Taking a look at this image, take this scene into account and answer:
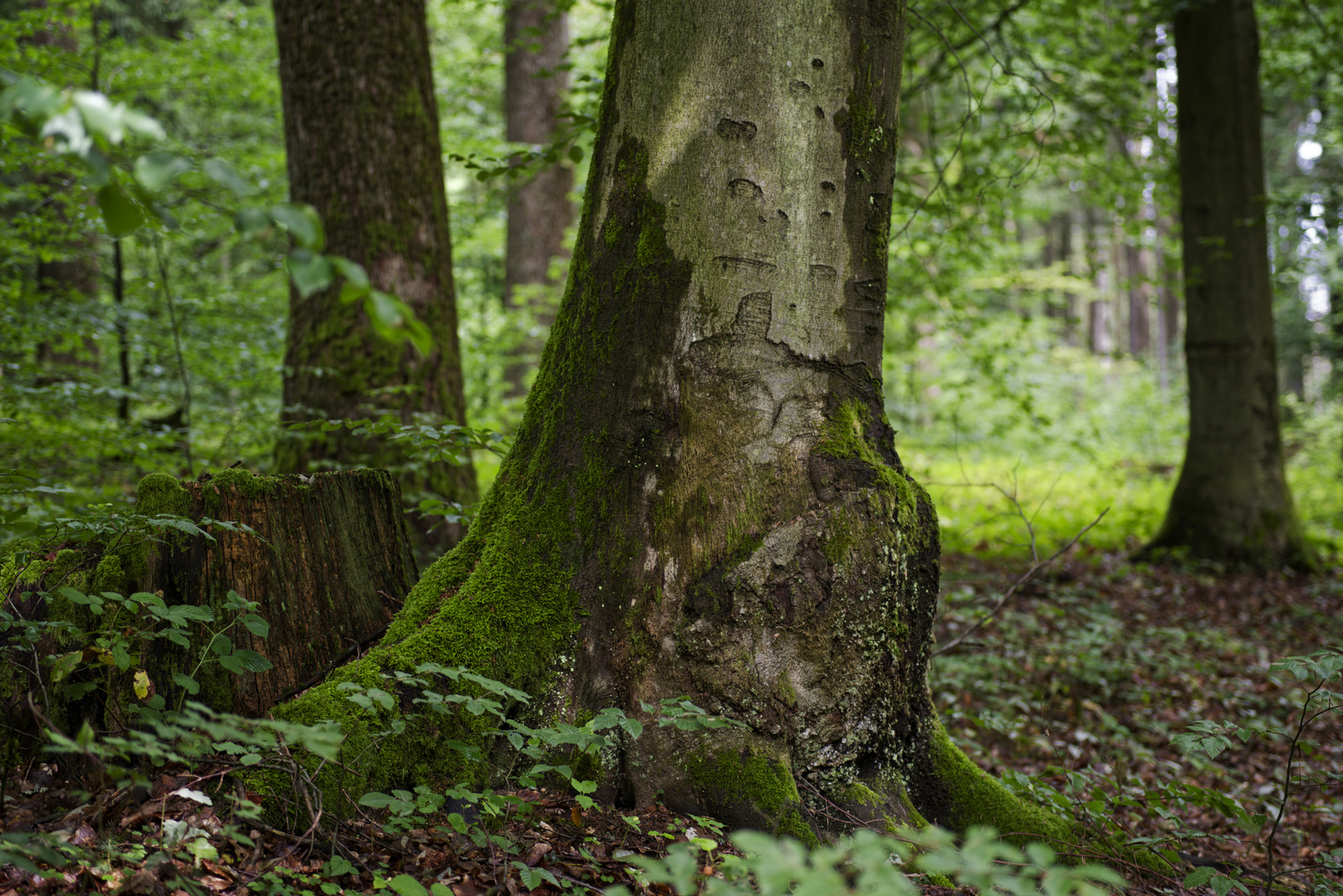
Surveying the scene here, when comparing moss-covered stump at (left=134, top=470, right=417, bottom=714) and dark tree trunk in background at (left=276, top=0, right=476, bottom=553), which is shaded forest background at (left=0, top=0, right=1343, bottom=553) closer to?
moss-covered stump at (left=134, top=470, right=417, bottom=714)

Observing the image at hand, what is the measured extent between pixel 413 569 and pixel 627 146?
1.63 metres

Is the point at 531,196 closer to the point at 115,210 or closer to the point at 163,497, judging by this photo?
the point at 163,497

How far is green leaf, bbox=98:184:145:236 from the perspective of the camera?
106cm

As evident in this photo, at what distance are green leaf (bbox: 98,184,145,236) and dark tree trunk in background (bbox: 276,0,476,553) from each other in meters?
3.78

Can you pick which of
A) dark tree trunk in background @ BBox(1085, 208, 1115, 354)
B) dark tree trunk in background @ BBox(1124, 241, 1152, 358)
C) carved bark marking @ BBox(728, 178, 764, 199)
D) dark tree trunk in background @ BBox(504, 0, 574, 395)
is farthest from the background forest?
dark tree trunk in background @ BBox(1085, 208, 1115, 354)

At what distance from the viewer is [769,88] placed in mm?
2373

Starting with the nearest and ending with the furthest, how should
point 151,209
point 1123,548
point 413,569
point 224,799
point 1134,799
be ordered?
point 151,209, point 224,799, point 413,569, point 1134,799, point 1123,548

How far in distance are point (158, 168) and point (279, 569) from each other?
5.46ft

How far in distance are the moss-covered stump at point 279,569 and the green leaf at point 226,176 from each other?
152cm

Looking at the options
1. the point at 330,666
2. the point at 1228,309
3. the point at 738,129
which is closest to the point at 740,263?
the point at 738,129

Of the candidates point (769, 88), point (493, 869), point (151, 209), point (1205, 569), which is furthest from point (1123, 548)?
point (151, 209)

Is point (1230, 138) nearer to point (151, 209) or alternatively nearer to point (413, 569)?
point (413, 569)

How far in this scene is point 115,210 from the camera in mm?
1068

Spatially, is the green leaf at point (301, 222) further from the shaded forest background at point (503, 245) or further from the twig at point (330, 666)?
the twig at point (330, 666)
